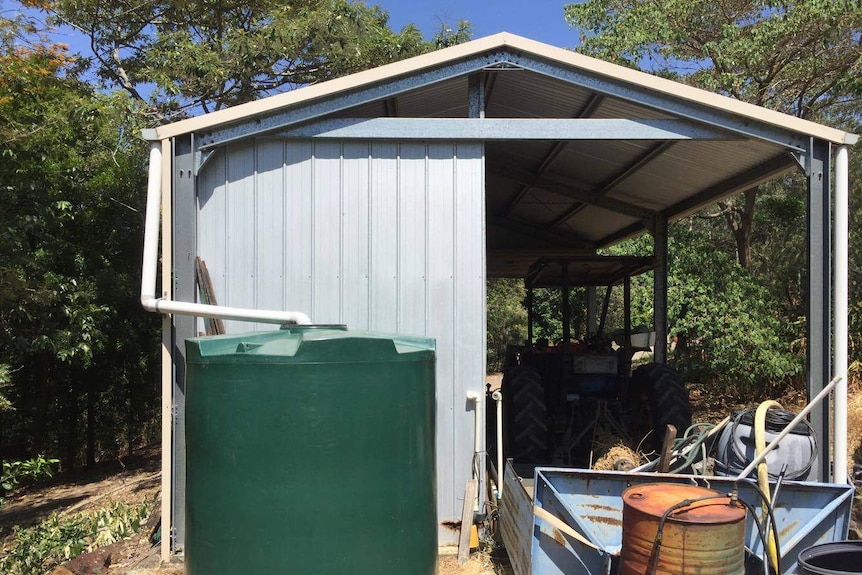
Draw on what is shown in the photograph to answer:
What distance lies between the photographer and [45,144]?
845 cm

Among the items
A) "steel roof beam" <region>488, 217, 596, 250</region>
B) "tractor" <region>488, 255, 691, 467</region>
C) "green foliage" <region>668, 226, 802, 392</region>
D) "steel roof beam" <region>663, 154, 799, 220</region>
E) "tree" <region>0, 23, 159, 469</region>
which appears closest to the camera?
"steel roof beam" <region>663, 154, 799, 220</region>

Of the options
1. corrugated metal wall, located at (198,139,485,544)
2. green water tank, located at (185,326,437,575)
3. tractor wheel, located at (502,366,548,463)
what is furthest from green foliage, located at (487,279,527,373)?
green water tank, located at (185,326,437,575)

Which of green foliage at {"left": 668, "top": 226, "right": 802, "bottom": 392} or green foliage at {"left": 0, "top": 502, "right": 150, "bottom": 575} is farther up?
green foliage at {"left": 668, "top": 226, "right": 802, "bottom": 392}

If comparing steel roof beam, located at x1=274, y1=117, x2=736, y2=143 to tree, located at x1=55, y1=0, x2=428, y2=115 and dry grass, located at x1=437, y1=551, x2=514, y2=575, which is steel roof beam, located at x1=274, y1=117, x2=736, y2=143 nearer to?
dry grass, located at x1=437, y1=551, x2=514, y2=575

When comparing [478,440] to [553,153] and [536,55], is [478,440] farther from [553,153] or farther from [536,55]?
[553,153]

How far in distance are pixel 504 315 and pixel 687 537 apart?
54.2 ft

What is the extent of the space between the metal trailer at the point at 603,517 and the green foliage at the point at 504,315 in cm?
1528

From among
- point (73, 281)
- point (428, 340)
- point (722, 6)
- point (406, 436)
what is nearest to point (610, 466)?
point (428, 340)

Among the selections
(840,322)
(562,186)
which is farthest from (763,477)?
(562,186)

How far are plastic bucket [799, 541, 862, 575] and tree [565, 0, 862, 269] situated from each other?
8622 millimetres

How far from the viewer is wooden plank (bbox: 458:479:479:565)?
518 centimetres

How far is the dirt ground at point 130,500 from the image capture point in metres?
5.08

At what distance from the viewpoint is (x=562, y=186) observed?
8969 millimetres

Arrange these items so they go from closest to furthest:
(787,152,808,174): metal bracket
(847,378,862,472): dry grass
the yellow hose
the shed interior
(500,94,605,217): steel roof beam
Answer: the yellow hose → (787,152,808,174): metal bracket → the shed interior → (500,94,605,217): steel roof beam → (847,378,862,472): dry grass
